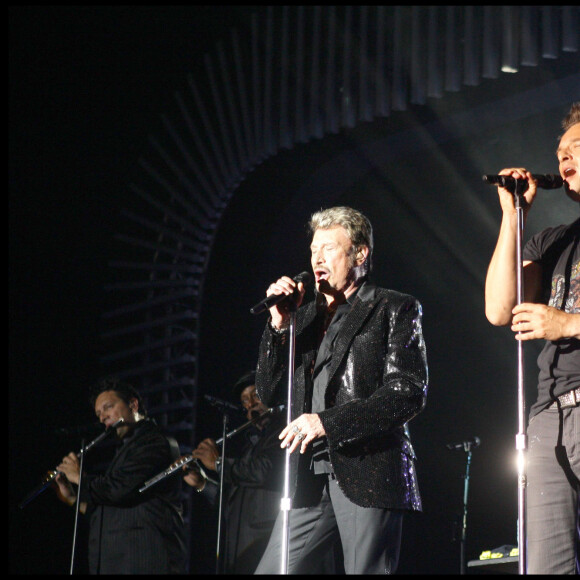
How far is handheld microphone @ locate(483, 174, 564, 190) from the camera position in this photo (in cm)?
243

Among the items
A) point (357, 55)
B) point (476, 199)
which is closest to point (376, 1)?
point (357, 55)

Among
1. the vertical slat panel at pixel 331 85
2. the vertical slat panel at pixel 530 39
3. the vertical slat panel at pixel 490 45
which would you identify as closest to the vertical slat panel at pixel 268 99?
the vertical slat panel at pixel 331 85

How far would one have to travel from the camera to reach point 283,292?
269 centimetres

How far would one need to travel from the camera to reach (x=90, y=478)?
518 cm

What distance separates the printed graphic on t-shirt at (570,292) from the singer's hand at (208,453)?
3143mm

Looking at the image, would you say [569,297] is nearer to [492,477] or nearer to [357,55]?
[357,55]

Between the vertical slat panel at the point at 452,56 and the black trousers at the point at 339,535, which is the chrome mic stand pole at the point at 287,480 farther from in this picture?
the vertical slat panel at the point at 452,56

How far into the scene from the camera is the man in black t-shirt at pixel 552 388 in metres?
2.23

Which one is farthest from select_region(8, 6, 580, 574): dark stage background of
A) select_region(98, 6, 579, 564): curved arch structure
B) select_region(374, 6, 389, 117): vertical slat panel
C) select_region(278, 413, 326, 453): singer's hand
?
select_region(278, 413, 326, 453): singer's hand

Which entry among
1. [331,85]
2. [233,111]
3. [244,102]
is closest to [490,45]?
[331,85]

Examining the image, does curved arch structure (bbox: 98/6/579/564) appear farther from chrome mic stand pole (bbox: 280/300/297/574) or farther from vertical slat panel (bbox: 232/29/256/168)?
chrome mic stand pole (bbox: 280/300/297/574)

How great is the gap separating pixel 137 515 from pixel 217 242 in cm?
186

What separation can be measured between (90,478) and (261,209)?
2.04 meters

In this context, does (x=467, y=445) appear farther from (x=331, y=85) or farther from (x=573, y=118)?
(x=573, y=118)
